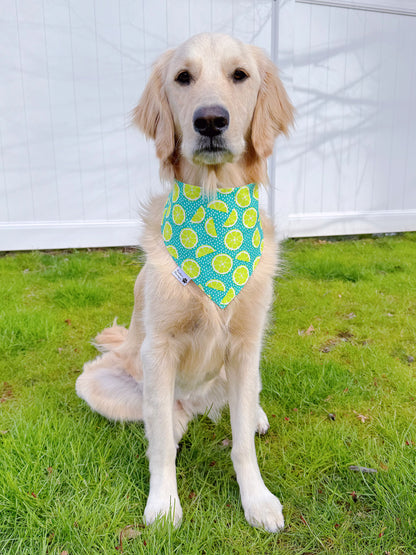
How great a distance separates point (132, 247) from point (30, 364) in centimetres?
276

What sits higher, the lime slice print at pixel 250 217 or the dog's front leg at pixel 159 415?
the lime slice print at pixel 250 217

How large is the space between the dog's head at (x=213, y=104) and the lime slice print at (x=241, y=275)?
0.41m

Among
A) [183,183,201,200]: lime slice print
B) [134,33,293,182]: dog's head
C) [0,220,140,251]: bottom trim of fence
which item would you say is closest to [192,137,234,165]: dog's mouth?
[134,33,293,182]: dog's head

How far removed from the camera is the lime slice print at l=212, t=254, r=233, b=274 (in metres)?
1.70

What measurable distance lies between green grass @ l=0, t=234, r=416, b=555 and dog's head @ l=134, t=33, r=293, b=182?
4.16 ft

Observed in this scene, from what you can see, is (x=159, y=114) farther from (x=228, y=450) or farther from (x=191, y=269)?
(x=228, y=450)

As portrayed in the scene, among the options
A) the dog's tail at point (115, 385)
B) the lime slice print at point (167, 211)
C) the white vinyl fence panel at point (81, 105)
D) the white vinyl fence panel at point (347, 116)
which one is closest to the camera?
the lime slice print at point (167, 211)

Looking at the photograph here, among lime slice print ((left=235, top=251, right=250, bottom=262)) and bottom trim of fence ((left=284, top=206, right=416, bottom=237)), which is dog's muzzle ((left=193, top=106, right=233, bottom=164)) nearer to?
lime slice print ((left=235, top=251, right=250, bottom=262))

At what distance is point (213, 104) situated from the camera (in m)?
1.50

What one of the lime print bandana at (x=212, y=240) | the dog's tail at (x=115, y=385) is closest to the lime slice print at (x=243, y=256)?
the lime print bandana at (x=212, y=240)

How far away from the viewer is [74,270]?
14.7ft

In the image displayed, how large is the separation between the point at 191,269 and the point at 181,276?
0.05m

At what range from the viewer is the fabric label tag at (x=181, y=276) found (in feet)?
5.53

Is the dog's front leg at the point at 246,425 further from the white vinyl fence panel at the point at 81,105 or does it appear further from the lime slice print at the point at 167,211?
the white vinyl fence panel at the point at 81,105
